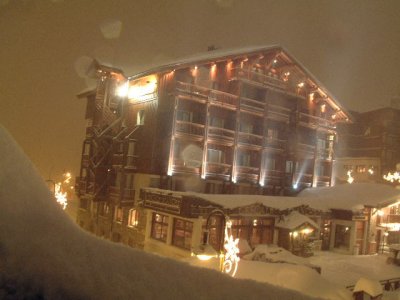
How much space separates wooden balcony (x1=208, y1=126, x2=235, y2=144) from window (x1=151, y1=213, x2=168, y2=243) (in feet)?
23.7

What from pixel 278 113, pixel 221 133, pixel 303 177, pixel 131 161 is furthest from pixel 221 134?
pixel 303 177

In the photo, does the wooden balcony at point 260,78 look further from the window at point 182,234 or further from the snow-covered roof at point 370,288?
the snow-covered roof at point 370,288

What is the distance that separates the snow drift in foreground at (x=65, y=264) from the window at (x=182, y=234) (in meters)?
18.6

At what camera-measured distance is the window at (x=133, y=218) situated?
971 inches

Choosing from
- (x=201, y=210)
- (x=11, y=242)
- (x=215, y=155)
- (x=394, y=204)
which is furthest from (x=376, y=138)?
(x=11, y=242)

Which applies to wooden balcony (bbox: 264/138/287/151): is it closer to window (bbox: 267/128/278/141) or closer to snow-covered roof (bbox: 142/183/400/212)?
window (bbox: 267/128/278/141)

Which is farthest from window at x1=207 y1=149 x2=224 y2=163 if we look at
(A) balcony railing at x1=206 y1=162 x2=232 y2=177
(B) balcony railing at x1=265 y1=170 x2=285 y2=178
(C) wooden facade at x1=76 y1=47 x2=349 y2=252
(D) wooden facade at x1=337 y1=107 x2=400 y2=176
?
(D) wooden facade at x1=337 y1=107 x2=400 y2=176

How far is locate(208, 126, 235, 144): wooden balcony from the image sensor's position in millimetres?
25781

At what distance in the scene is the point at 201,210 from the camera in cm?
1981

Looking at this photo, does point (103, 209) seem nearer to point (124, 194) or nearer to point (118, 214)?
point (118, 214)

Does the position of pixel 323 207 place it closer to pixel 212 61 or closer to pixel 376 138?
pixel 212 61

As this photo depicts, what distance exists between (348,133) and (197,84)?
30648mm

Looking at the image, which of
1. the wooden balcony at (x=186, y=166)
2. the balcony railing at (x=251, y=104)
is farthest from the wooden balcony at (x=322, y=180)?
the wooden balcony at (x=186, y=166)

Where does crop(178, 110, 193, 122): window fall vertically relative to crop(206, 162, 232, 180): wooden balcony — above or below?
above
